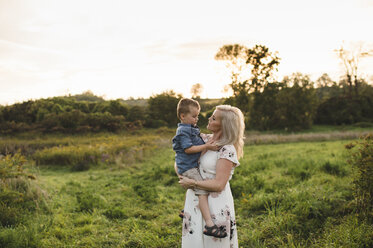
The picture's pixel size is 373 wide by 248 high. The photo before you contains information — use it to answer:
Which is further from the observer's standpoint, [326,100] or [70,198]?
[326,100]

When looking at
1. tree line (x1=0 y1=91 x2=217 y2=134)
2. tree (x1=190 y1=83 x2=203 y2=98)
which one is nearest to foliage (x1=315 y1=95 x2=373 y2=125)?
tree (x1=190 y1=83 x2=203 y2=98)

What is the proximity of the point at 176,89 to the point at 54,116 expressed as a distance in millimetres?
14414

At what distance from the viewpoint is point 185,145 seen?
256 centimetres

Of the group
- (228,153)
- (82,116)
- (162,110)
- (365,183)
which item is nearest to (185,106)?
(228,153)

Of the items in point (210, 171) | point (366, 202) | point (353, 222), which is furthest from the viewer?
point (366, 202)

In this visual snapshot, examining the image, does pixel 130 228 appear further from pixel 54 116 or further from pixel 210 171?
pixel 54 116

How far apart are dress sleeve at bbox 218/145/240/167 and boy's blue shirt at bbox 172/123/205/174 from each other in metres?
0.32

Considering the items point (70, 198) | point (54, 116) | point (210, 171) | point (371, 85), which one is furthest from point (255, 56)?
point (210, 171)

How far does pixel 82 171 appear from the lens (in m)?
10.8

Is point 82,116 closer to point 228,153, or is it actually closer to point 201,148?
point 201,148

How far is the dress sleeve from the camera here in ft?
7.73

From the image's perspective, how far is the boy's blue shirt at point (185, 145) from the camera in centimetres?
260

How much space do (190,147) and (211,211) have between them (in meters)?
0.63

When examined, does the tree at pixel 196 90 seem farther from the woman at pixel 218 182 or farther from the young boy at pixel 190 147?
the woman at pixel 218 182
